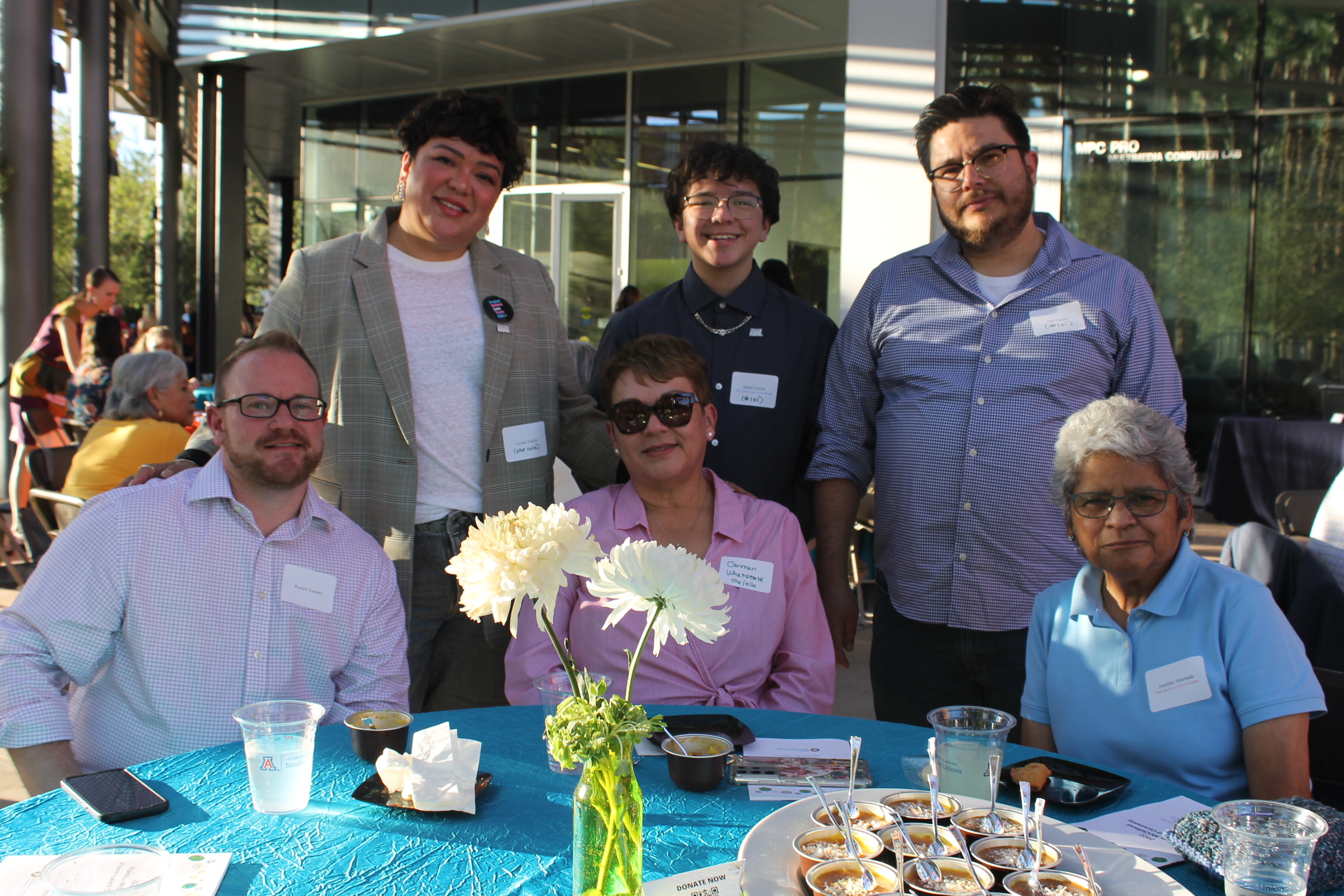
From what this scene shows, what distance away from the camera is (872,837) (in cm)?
139

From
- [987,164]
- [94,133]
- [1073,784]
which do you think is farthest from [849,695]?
[94,133]

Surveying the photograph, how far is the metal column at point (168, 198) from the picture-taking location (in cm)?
1842

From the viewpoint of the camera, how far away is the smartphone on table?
61.9 inches

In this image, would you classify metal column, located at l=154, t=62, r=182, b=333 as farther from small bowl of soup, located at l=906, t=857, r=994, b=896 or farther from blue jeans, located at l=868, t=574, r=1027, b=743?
small bowl of soup, located at l=906, t=857, r=994, b=896

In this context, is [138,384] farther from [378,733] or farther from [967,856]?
[967,856]

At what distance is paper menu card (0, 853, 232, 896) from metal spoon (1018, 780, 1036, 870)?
1.05 metres

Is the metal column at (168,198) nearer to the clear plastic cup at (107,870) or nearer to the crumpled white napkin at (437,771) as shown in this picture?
the crumpled white napkin at (437,771)

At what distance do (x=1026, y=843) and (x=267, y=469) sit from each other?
1.76 meters

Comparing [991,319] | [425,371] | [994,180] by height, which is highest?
[994,180]

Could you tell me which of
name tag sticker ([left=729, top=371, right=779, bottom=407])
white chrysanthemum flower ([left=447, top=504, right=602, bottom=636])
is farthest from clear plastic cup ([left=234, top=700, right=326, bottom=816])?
name tag sticker ([left=729, top=371, right=779, bottom=407])

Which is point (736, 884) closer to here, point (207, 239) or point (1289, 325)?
point (1289, 325)

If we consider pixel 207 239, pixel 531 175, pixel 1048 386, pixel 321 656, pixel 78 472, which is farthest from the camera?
pixel 207 239

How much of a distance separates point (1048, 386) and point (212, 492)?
6.66 ft

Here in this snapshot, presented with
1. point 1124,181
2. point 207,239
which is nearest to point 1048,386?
point 1124,181
